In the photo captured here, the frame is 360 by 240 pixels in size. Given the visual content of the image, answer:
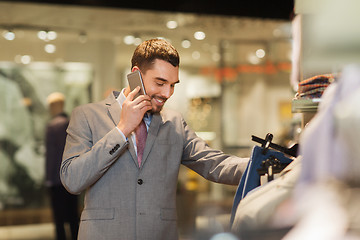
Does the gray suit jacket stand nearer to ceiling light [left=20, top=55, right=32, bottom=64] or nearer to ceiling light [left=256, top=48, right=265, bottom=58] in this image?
ceiling light [left=20, top=55, right=32, bottom=64]

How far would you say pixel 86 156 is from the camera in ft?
→ 7.59

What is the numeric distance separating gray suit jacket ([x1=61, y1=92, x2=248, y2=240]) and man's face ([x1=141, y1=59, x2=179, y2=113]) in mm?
179

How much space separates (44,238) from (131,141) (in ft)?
18.2

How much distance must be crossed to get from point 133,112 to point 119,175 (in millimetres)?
331

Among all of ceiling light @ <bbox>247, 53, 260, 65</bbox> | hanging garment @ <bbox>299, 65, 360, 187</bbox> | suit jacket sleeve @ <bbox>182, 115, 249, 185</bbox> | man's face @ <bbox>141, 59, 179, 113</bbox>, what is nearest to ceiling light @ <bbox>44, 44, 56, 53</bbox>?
ceiling light @ <bbox>247, 53, 260, 65</bbox>

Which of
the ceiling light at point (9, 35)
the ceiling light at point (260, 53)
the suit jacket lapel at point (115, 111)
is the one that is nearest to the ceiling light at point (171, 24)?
the ceiling light at point (260, 53)

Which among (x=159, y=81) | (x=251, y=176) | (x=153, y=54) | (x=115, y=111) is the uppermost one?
(x=153, y=54)

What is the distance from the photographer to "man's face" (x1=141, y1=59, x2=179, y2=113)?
2391 millimetres

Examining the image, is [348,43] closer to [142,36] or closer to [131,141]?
[131,141]

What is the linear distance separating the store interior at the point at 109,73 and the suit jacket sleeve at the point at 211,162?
4.82m

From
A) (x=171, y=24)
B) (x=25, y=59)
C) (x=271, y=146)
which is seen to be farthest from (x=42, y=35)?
(x=271, y=146)

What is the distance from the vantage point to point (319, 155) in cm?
135

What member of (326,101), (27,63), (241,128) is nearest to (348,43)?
(326,101)

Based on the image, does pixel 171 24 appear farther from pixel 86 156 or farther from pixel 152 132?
pixel 86 156
